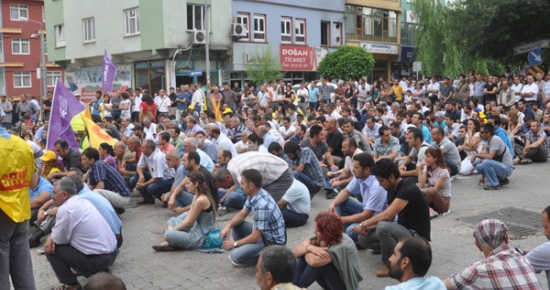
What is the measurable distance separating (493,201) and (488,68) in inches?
1380

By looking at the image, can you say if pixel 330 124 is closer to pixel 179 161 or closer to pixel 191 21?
pixel 179 161

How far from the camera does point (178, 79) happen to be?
1224 inches

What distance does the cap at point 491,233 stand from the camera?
4457 mm

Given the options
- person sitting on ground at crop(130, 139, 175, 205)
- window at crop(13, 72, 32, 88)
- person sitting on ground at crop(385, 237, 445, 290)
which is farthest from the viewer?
window at crop(13, 72, 32, 88)

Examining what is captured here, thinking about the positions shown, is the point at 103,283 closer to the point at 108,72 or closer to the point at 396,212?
the point at 396,212

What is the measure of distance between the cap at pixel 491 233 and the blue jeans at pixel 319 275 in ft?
5.42

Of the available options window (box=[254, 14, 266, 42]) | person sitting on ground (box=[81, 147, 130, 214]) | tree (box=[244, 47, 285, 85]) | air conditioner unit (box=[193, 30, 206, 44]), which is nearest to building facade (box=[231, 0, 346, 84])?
window (box=[254, 14, 266, 42])

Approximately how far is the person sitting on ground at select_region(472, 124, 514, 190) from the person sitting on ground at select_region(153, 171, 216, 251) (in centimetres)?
598

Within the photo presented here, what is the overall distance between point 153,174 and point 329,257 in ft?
19.0

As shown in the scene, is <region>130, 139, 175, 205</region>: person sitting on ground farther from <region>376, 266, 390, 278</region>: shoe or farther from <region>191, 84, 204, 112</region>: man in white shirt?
<region>191, 84, 204, 112</region>: man in white shirt

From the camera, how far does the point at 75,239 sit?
20.5 ft

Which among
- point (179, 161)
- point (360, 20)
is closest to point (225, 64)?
point (360, 20)

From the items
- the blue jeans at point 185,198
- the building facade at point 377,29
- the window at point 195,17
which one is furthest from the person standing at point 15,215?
the building facade at point 377,29

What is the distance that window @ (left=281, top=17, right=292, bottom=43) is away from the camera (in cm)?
3488
